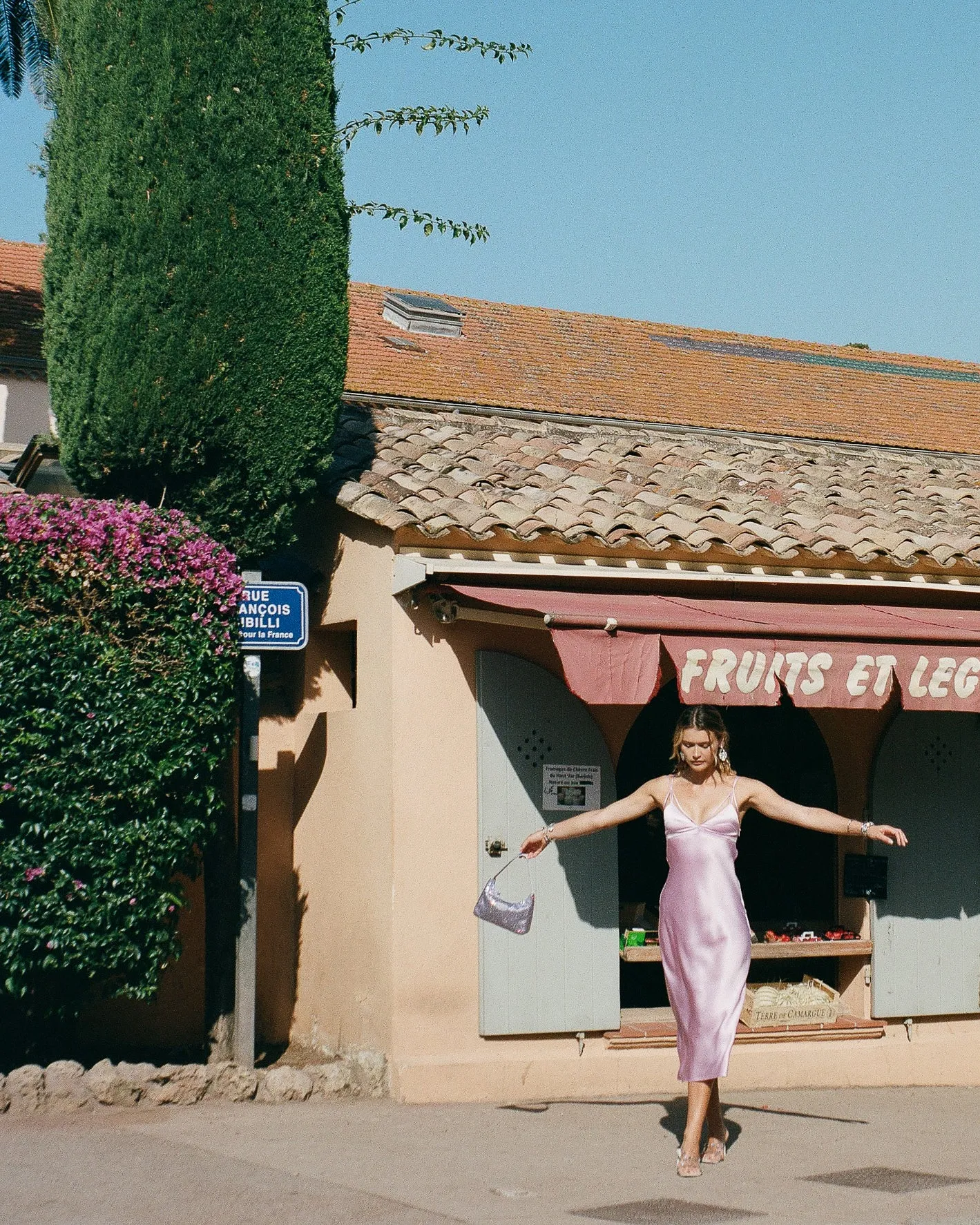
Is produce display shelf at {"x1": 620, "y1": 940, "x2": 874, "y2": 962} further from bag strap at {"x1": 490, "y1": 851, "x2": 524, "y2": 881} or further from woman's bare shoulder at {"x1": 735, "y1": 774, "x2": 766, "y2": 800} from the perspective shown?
woman's bare shoulder at {"x1": 735, "y1": 774, "x2": 766, "y2": 800}

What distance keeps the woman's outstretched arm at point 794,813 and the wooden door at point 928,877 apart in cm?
312

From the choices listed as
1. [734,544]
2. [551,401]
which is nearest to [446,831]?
[734,544]

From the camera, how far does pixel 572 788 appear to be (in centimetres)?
880

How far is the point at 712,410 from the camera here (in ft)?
56.3

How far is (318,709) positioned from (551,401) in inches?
287

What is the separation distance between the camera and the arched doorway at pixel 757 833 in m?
10.6

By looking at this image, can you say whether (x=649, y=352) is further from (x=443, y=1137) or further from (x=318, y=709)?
(x=443, y=1137)

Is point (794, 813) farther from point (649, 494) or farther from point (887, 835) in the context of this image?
point (649, 494)

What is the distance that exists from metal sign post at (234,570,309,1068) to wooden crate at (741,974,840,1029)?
3.03 m

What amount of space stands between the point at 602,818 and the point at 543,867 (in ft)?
6.52

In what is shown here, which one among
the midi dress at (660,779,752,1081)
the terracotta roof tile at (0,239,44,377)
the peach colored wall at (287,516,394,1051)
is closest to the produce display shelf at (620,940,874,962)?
the peach colored wall at (287,516,394,1051)

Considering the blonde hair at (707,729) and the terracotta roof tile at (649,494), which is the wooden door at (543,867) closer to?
the terracotta roof tile at (649,494)

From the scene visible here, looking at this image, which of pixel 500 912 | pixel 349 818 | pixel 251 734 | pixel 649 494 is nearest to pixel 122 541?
pixel 251 734

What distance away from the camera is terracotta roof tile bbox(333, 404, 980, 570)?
29.3ft
